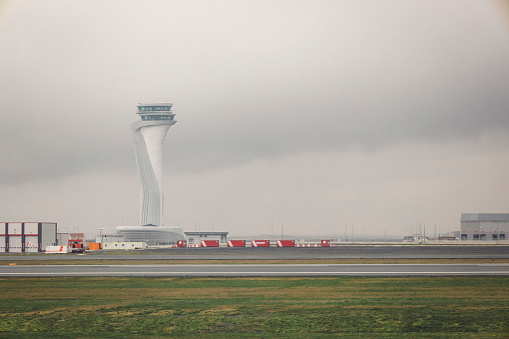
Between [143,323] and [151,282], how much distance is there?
61.2 ft

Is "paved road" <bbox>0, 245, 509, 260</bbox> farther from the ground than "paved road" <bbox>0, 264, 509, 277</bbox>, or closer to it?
closer to it

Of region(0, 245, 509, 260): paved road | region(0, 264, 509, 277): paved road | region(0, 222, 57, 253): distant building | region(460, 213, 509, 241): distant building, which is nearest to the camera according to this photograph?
region(0, 264, 509, 277): paved road

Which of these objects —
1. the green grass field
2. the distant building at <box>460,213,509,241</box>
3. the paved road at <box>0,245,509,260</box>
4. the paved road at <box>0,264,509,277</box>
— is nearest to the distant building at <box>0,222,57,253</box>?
the paved road at <box>0,245,509,260</box>

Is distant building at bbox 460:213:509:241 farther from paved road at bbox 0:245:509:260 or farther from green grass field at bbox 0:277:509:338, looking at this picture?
green grass field at bbox 0:277:509:338

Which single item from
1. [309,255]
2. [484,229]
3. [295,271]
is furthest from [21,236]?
[484,229]

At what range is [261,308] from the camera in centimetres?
3512

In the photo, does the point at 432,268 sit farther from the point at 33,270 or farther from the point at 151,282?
the point at 33,270

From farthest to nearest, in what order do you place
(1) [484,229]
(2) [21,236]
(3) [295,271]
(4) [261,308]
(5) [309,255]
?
(1) [484,229] → (2) [21,236] → (5) [309,255] → (3) [295,271] → (4) [261,308]

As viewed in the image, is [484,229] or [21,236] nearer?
[21,236]

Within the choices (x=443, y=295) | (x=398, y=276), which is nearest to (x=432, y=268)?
(x=398, y=276)

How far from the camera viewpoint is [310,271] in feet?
191

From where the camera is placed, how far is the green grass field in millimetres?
29406

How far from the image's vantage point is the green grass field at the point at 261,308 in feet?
96.5

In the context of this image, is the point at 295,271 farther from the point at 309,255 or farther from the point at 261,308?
the point at 309,255
